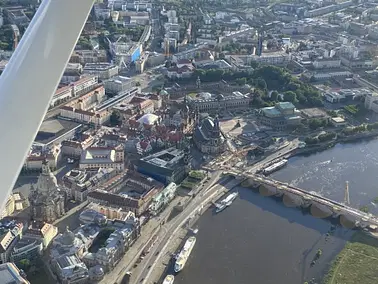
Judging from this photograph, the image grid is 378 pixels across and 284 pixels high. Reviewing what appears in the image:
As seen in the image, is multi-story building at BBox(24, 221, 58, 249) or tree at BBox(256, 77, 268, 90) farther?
tree at BBox(256, 77, 268, 90)

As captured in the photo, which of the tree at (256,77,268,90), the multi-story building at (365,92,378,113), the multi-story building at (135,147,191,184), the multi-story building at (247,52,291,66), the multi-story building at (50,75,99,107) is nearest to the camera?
the multi-story building at (135,147,191,184)

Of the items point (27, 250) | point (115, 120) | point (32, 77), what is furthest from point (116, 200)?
point (32, 77)

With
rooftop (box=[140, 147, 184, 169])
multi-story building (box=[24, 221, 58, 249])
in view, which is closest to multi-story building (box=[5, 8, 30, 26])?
rooftop (box=[140, 147, 184, 169])

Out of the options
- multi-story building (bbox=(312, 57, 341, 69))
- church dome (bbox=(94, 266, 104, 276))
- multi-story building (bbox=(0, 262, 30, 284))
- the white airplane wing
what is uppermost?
the white airplane wing

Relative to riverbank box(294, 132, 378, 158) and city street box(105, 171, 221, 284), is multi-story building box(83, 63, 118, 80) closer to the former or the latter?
riverbank box(294, 132, 378, 158)

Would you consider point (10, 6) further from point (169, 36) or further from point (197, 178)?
point (197, 178)

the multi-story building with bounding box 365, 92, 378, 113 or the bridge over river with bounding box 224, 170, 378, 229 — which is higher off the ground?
the multi-story building with bounding box 365, 92, 378, 113
